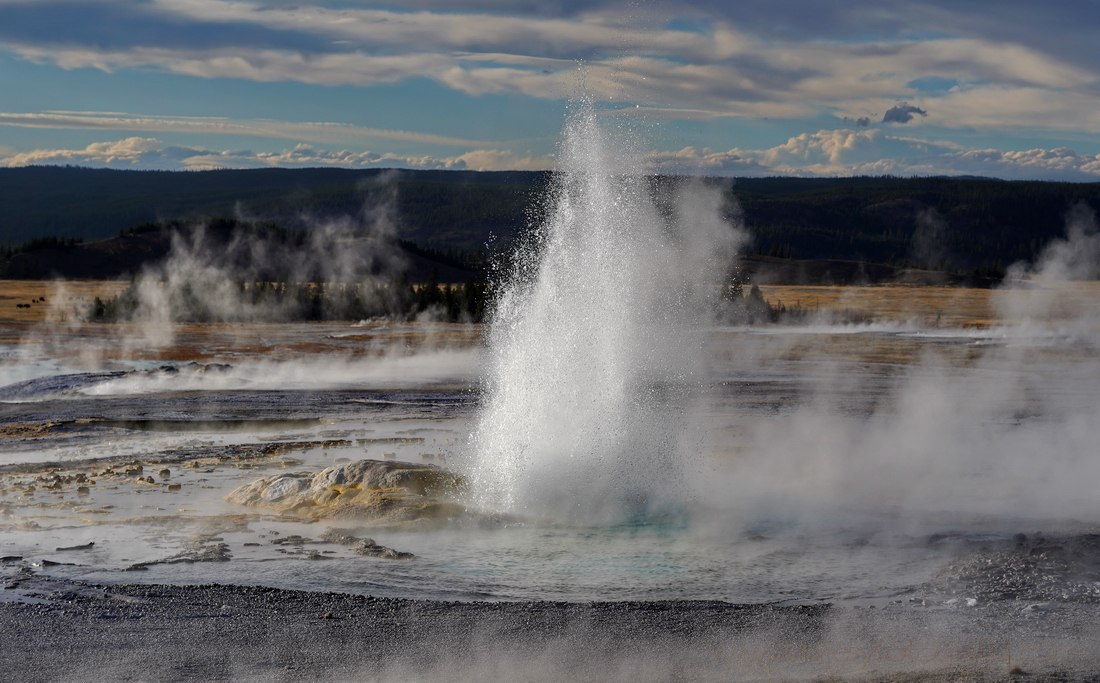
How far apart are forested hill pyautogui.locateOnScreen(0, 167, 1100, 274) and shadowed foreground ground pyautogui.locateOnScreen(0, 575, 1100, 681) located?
319 feet

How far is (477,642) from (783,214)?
142 m

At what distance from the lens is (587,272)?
16328mm

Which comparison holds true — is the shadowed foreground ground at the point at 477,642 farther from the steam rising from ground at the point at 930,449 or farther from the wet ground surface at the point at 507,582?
the steam rising from ground at the point at 930,449

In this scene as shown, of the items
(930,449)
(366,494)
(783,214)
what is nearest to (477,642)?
(366,494)

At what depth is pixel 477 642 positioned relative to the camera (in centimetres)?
989

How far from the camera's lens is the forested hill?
130000 millimetres

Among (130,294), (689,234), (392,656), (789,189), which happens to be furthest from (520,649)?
(789,189)

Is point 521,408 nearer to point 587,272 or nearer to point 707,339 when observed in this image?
point 587,272

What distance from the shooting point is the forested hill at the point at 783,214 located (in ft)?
427

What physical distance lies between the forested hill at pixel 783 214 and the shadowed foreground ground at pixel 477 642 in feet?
319

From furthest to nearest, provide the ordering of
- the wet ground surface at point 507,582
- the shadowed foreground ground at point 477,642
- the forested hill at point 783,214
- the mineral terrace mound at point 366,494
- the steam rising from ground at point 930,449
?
the forested hill at point 783,214 < the steam rising from ground at point 930,449 < the mineral terrace mound at point 366,494 < the wet ground surface at point 507,582 < the shadowed foreground ground at point 477,642

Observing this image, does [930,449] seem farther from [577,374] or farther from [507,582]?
[507,582]

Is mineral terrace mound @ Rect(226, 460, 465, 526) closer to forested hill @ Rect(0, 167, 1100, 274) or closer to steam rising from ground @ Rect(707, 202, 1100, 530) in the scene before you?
steam rising from ground @ Rect(707, 202, 1100, 530)

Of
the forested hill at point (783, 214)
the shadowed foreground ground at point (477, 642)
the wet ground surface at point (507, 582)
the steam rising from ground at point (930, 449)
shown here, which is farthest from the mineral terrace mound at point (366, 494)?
the forested hill at point (783, 214)
